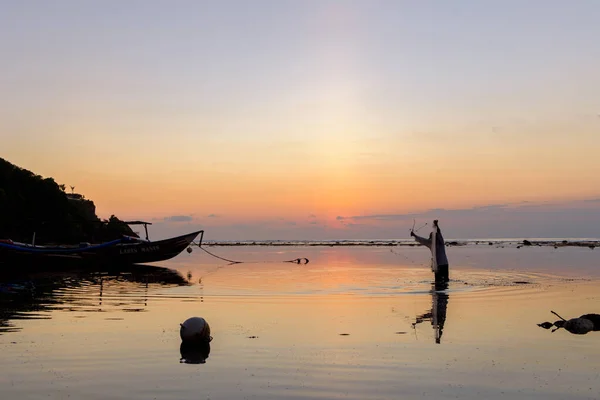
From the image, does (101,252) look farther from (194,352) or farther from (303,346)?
(303,346)

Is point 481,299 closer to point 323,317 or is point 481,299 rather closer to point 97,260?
point 323,317

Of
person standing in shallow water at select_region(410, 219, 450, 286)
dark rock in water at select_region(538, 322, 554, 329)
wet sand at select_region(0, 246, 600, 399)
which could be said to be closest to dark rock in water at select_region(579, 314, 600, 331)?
dark rock in water at select_region(538, 322, 554, 329)

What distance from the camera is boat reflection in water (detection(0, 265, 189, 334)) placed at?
76.0ft

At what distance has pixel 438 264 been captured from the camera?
3631 cm

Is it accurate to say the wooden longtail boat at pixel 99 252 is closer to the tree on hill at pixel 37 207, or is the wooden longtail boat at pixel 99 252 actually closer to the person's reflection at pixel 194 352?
the tree on hill at pixel 37 207

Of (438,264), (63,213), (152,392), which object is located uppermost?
(63,213)

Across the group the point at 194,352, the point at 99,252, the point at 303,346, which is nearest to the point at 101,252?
the point at 99,252

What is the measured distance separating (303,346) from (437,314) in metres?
7.99

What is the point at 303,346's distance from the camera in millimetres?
16562

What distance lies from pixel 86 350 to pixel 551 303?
19.6 m

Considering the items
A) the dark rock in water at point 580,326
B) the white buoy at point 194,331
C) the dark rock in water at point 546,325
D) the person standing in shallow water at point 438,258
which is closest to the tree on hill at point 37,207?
the person standing in shallow water at point 438,258

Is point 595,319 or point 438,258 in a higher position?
point 438,258

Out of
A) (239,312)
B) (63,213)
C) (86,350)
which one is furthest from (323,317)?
(63,213)

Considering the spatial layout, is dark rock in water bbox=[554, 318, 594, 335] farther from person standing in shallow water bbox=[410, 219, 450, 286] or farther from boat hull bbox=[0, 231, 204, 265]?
boat hull bbox=[0, 231, 204, 265]
